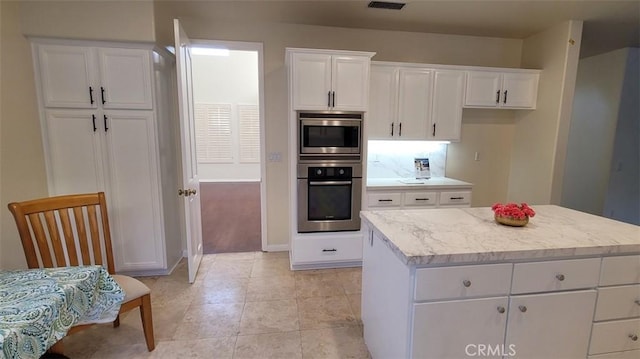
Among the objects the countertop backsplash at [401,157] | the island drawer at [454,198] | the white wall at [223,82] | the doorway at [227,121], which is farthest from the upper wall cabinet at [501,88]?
the white wall at [223,82]

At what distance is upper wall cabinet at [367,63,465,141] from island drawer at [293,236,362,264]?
120 cm

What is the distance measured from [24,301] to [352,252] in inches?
97.2

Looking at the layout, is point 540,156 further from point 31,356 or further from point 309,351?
point 31,356

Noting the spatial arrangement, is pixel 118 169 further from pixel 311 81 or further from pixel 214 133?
pixel 214 133

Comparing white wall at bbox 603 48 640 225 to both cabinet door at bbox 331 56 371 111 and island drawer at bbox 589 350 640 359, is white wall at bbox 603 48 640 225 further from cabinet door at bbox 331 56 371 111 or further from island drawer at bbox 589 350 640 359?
cabinet door at bbox 331 56 371 111

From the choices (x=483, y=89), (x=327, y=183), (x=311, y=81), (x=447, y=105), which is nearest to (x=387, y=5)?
(x=311, y=81)

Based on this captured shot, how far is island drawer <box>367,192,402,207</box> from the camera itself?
3.18 metres

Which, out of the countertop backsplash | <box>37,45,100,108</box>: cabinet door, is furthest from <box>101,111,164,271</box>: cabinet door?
the countertop backsplash

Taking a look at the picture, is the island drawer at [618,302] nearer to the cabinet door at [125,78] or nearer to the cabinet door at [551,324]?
the cabinet door at [551,324]

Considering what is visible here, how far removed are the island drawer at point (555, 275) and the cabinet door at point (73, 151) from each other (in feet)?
10.7

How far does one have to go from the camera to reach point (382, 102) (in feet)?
10.7

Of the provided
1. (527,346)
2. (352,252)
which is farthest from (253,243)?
(527,346)

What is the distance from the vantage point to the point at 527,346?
144cm

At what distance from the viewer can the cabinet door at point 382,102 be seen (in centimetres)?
321
